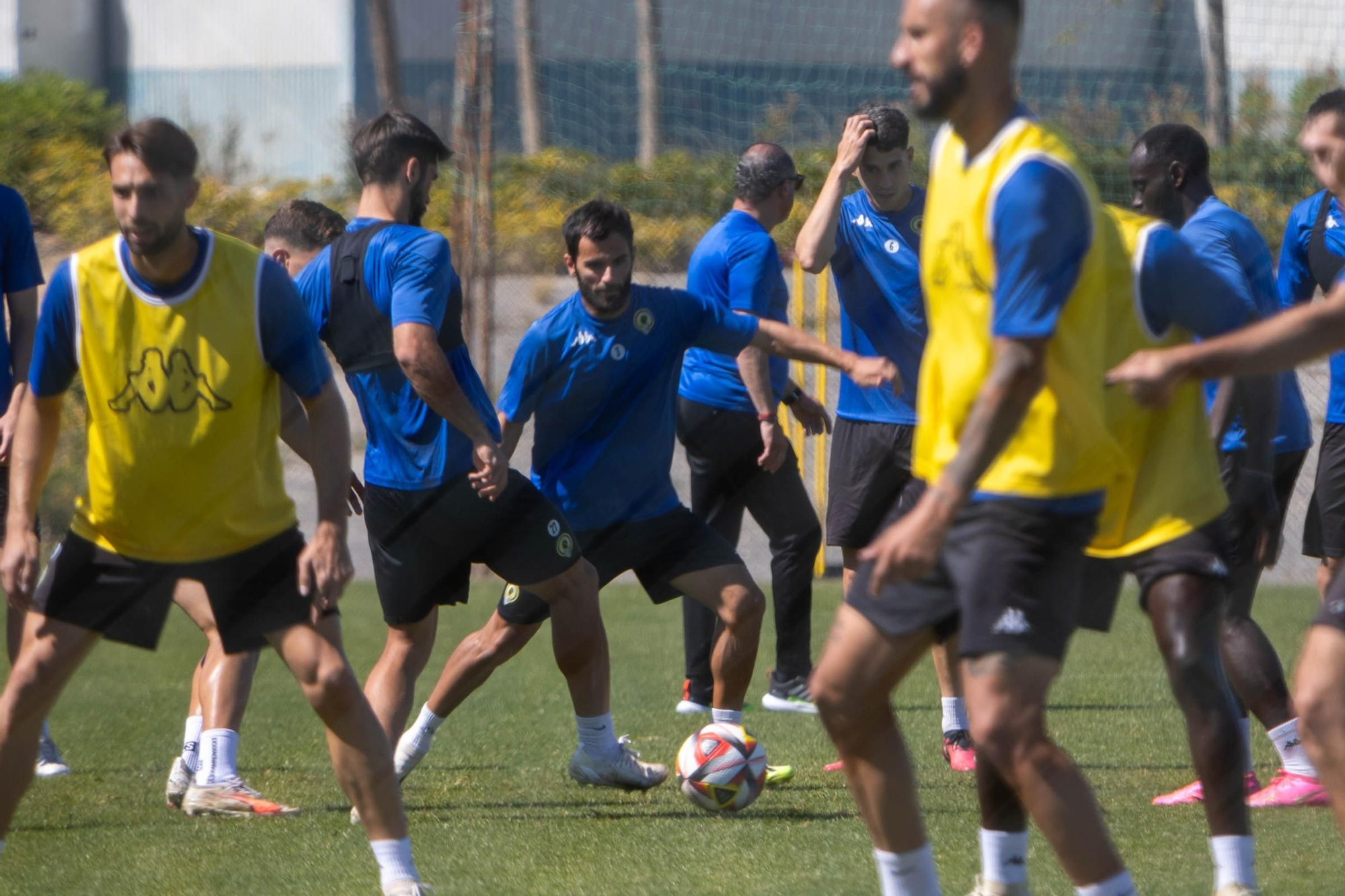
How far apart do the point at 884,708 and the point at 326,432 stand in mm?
1460

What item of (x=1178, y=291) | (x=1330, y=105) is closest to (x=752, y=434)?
(x=1330, y=105)

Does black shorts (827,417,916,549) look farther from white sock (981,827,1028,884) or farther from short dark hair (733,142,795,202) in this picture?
white sock (981,827,1028,884)

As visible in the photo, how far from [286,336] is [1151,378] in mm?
1959

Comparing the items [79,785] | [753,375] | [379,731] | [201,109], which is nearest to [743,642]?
[753,375]

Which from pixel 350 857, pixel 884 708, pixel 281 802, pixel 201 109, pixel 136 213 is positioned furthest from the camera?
pixel 201 109

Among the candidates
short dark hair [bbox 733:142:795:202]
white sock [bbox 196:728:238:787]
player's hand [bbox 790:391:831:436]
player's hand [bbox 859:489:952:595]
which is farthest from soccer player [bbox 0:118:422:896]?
short dark hair [bbox 733:142:795:202]

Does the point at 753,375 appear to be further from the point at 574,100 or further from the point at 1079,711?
the point at 574,100

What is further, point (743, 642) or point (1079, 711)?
point (1079, 711)

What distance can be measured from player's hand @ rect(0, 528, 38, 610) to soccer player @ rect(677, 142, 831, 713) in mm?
3155

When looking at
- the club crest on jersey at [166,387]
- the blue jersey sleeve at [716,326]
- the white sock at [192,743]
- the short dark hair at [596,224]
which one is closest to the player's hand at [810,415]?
the blue jersey sleeve at [716,326]

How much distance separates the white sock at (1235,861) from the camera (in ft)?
11.5

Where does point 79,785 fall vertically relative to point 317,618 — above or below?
below

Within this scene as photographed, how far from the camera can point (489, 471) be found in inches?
181

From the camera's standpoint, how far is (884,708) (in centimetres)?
327
